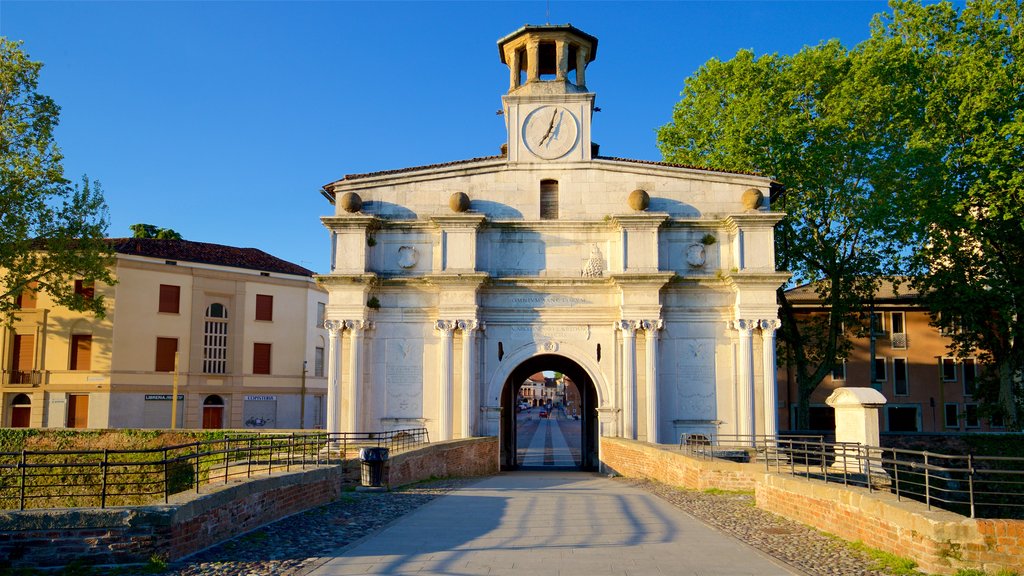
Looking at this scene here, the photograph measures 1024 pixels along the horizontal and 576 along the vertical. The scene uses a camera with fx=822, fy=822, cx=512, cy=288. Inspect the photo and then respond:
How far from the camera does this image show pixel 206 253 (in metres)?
47.2

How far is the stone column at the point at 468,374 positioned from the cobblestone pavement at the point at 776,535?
10562 millimetres

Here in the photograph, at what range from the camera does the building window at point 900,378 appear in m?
44.1

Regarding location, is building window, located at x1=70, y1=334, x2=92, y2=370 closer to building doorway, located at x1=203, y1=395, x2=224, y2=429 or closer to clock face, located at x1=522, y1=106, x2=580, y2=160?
building doorway, located at x1=203, y1=395, x2=224, y2=429

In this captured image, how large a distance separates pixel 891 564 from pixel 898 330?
37.7m

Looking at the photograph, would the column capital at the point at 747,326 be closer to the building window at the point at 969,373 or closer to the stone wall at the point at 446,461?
the stone wall at the point at 446,461

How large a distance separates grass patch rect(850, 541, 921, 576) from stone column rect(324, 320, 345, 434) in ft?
66.0

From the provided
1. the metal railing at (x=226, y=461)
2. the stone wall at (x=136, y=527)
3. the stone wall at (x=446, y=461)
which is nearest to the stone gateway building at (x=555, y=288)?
the stone wall at (x=446, y=461)

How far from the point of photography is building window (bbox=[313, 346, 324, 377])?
1953 inches

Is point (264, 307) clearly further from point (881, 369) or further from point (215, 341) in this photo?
point (881, 369)

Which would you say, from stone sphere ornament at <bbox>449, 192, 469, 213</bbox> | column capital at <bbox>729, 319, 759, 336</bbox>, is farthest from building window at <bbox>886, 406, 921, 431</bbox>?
stone sphere ornament at <bbox>449, 192, 469, 213</bbox>

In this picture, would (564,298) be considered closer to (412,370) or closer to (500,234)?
(500,234)

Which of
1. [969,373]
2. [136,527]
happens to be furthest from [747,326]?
[969,373]

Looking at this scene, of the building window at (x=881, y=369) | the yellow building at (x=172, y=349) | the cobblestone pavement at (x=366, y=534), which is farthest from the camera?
the building window at (x=881, y=369)

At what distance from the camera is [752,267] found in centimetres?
2806
